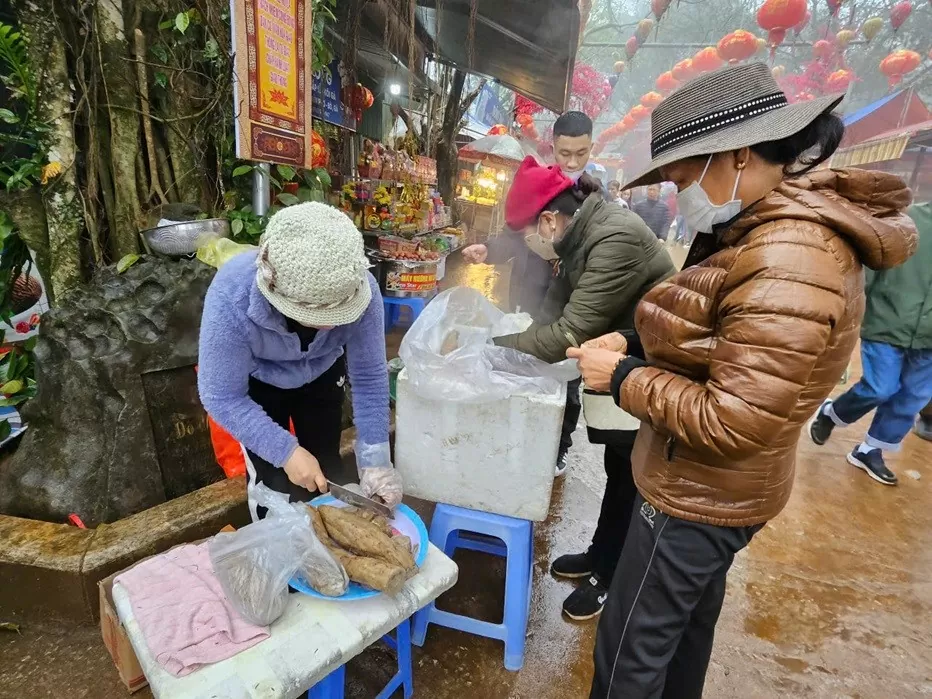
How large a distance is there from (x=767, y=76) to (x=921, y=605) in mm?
2901

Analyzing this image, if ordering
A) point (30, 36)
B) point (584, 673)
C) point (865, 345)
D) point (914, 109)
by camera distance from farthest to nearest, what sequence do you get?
1. point (914, 109)
2. point (865, 345)
3. point (30, 36)
4. point (584, 673)

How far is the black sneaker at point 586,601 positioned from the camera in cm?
231

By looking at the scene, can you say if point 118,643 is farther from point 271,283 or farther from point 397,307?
point 397,307

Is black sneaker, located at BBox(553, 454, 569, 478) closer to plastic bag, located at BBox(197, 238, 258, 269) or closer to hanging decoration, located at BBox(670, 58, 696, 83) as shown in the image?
plastic bag, located at BBox(197, 238, 258, 269)

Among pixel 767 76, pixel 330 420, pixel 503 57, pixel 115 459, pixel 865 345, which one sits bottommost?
pixel 115 459

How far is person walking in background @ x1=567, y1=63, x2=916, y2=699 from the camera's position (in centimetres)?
104

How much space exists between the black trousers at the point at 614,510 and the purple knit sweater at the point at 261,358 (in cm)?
102

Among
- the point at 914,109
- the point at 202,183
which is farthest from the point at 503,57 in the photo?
the point at 914,109

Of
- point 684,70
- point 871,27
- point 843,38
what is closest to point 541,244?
point 871,27

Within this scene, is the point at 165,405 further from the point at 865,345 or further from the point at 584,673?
the point at 865,345

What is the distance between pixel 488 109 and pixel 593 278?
17.5m

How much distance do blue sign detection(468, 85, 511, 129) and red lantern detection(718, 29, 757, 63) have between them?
6663 mm

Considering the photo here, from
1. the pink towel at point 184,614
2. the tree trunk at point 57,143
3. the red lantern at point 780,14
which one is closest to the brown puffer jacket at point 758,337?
the pink towel at point 184,614

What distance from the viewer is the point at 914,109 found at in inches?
529
